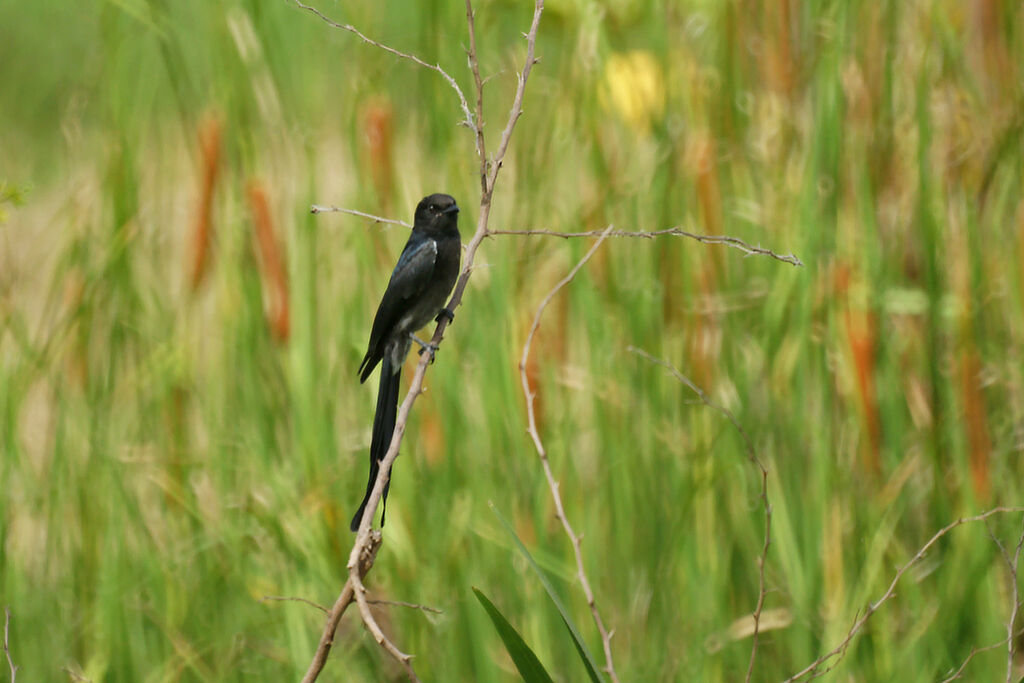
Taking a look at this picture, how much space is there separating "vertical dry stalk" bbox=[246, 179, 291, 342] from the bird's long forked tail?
0.23m

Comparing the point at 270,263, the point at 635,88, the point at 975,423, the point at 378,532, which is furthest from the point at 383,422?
the point at 975,423

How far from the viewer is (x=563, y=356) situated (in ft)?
6.70

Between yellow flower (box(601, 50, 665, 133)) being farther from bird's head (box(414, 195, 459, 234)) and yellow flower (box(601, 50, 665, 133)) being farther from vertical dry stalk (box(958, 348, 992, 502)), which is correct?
vertical dry stalk (box(958, 348, 992, 502))

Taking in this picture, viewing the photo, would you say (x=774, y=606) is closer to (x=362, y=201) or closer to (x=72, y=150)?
(x=362, y=201)

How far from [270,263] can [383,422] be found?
1.63ft

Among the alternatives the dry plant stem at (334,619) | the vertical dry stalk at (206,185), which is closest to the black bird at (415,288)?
the vertical dry stalk at (206,185)

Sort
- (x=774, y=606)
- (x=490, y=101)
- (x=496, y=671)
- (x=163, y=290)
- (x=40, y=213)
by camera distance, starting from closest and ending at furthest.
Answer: (x=496, y=671) < (x=774, y=606) < (x=163, y=290) < (x=490, y=101) < (x=40, y=213)

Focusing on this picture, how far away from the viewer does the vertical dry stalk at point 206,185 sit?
6.86ft

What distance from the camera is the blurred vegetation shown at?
1.96 meters

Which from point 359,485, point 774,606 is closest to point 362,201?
point 359,485

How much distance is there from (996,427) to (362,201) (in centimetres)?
127

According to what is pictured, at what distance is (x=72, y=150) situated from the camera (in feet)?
7.24

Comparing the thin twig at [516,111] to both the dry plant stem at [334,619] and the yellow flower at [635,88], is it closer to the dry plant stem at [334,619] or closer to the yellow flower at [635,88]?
the dry plant stem at [334,619]

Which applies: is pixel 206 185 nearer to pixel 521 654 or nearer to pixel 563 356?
pixel 563 356
